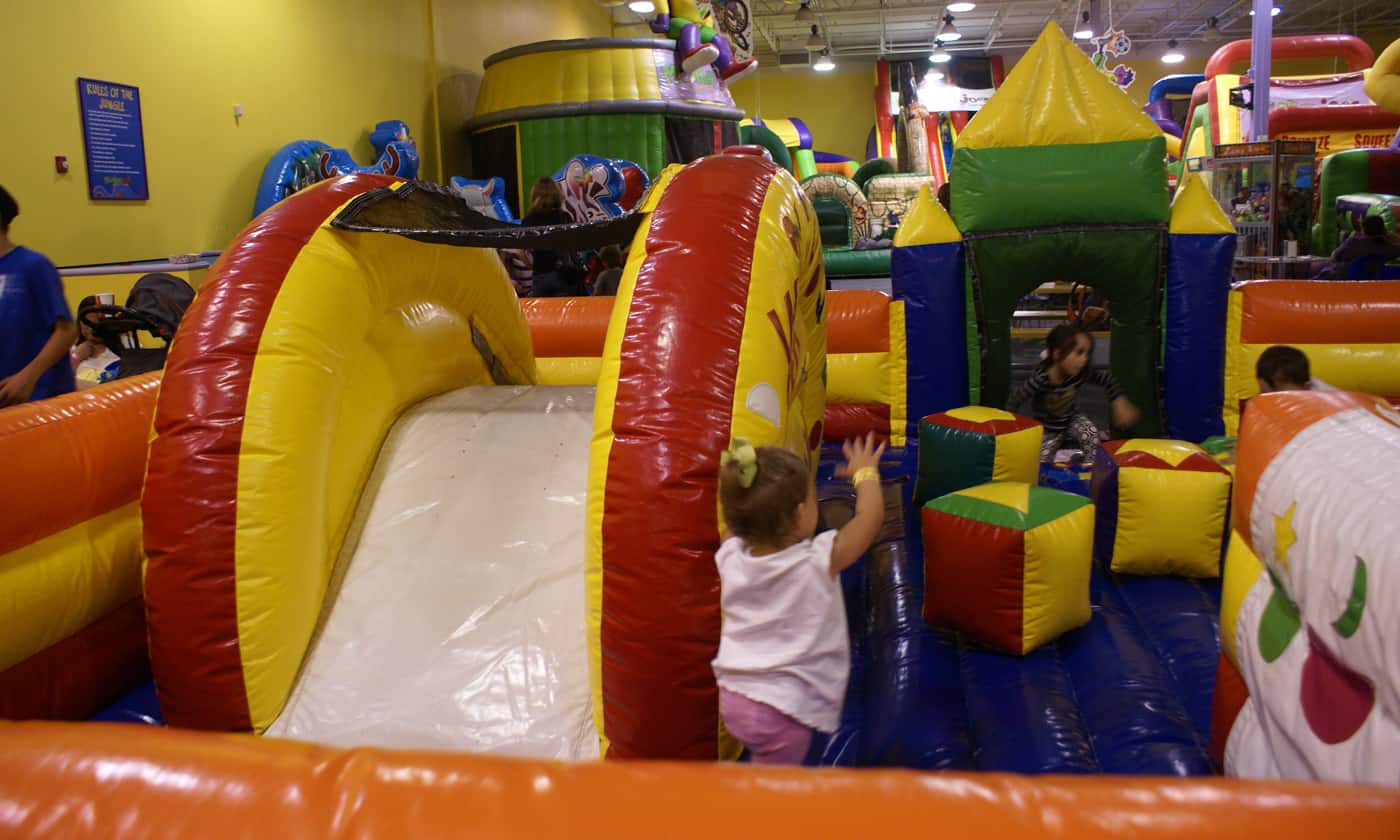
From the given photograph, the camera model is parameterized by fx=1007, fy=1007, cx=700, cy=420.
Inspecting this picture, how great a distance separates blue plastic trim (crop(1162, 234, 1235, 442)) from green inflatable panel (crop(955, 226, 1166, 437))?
0.17ft

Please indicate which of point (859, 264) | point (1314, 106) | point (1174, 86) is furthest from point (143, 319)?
point (1174, 86)

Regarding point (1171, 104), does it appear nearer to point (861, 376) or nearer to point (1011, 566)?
point (861, 376)

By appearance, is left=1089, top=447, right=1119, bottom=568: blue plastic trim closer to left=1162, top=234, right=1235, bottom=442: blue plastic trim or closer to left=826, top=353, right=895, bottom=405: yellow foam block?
left=1162, top=234, right=1235, bottom=442: blue plastic trim

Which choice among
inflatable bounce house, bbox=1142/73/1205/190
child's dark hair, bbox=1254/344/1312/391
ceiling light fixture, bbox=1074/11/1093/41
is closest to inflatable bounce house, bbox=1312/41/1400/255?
ceiling light fixture, bbox=1074/11/1093/41

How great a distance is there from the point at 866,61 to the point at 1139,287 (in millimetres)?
16047

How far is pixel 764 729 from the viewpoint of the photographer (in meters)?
1.64

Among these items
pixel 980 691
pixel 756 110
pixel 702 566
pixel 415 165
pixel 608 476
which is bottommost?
pixel 980 691

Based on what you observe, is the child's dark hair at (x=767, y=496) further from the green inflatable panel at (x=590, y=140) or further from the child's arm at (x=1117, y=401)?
the green inflatable panel at (x=590, y=140)

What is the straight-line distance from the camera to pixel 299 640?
2.09 m

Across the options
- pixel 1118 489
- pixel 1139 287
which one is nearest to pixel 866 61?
pixel 1139 287

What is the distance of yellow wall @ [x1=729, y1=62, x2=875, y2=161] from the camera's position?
1883 cm

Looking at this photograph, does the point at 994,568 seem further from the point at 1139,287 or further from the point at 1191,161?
the point at 1191,161

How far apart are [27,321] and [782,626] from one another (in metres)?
2.39

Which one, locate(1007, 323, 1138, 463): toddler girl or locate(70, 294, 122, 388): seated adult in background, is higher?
locate(70, 294, 122, 388): seated adult in background
